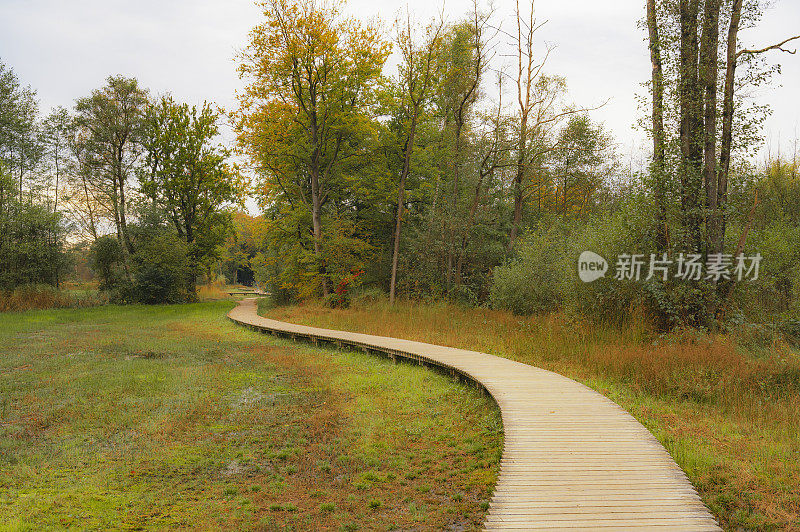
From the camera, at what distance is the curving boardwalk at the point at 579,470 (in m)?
3.56

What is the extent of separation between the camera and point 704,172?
10.5 metres

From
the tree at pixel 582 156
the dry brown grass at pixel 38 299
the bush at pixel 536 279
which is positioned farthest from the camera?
the tree at pixel 582 156

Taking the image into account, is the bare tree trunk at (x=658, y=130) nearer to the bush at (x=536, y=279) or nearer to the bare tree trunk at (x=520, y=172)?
the bush at (x=536, y=279)

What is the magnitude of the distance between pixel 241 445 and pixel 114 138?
30343 millimetres

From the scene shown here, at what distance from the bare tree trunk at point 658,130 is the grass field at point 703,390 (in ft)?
7.57

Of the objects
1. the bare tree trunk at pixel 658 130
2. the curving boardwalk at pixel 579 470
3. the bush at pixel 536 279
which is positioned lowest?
the curving boardwalk at pixel 579 470

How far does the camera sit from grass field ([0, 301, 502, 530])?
14.6 ft

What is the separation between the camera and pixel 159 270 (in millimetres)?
27828

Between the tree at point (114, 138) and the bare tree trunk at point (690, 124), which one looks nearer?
the bare tree trunk at point (690, 124)

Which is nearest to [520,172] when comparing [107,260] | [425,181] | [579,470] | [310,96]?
[425,181]

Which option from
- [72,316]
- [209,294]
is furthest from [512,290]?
[209,294]

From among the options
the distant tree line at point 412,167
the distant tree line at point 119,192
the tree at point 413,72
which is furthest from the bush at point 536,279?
the distant tree line at point 119,192

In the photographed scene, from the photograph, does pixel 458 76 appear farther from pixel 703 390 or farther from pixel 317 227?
pixel 703 390

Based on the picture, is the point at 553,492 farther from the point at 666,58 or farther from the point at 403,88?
the point at 403,88
